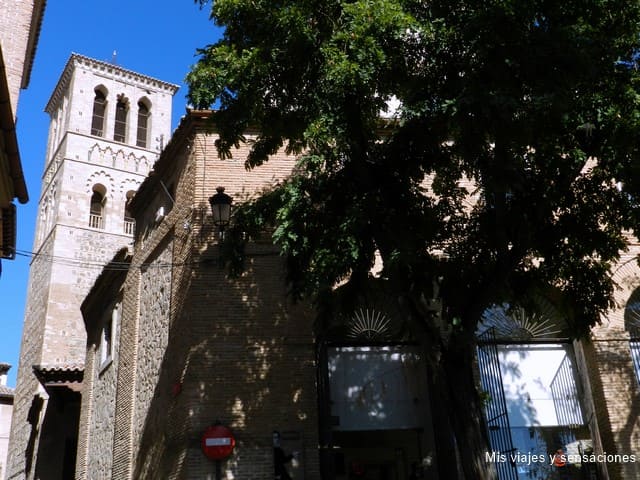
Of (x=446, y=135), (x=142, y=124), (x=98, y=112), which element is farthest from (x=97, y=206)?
(x=446, y=135)

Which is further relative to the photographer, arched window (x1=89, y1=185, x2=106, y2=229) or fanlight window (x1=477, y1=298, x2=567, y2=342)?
arched window (x1=89, y1=185, x2=106, y2=229)

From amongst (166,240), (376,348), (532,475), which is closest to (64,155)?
(166,240)

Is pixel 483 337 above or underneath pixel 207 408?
above

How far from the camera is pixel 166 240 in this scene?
1338 cm

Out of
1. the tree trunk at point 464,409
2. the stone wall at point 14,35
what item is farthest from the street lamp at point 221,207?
the tree trunk at point 464,409

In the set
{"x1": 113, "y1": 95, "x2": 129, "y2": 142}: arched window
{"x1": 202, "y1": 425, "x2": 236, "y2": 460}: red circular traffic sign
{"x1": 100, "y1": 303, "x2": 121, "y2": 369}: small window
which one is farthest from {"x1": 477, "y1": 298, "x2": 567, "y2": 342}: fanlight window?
{"x1": 113, "y1": 95, "x2": 129, "y2": 142}: arched window

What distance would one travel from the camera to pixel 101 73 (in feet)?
124

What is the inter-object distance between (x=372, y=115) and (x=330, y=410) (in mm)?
4799

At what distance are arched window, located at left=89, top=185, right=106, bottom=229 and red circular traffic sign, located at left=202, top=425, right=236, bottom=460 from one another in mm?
25232

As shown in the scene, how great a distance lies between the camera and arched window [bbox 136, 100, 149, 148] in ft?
125

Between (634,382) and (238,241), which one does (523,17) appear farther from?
(634,382)

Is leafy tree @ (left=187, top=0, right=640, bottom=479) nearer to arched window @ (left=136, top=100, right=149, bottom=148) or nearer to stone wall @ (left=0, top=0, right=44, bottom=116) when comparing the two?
stone wall @ (left=0, top=0, right=44, bottom=116)

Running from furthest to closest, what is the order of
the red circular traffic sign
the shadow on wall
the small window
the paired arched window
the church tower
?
1. the paired arched window
2. the church tower
3. the small window
4. the shadow on wall
5. the red circular traffic sign

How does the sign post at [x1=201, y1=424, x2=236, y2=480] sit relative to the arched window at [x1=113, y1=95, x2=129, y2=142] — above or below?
below
